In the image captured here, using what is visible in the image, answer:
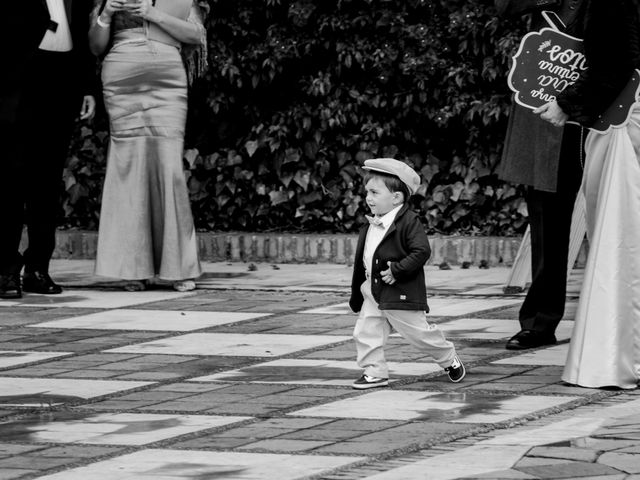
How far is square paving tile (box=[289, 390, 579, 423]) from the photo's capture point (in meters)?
5.49

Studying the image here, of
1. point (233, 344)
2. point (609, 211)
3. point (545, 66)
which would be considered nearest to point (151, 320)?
point (233, 344)

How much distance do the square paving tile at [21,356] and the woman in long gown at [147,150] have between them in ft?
7.55

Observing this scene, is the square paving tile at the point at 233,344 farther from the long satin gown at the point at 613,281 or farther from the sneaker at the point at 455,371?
the long satin gown at the point at 613,281

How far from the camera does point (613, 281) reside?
20.5 feet

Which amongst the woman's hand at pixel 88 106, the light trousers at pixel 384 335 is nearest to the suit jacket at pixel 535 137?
the light trousers at pixel 384 335

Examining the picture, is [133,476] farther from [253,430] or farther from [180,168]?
[180,168]

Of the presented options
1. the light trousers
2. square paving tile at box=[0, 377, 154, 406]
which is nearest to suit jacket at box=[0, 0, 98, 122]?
square paving tile at box=[0, 377, 154, 406]

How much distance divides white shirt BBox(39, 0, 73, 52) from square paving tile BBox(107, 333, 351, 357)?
2380mm

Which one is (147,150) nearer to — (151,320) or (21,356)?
(151,320)

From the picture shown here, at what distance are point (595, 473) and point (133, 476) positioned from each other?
4.25ft

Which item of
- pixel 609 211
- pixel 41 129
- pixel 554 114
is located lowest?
pixel 609 211

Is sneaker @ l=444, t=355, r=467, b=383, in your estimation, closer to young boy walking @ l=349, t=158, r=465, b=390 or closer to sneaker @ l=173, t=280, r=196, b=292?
young boy walking @ l=349, t=158, r=465, b=390

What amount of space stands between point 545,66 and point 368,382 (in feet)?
5.25

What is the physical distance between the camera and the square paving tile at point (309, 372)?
6352 mm
